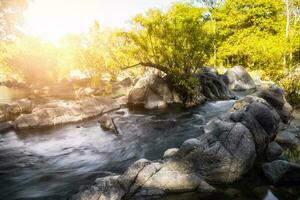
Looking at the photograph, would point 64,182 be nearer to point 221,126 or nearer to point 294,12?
point 221,126

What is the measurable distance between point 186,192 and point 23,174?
5336 millimetres

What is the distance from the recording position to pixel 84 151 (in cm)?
1088

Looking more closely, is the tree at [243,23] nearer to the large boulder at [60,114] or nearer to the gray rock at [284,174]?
the large boulder at [60,114]

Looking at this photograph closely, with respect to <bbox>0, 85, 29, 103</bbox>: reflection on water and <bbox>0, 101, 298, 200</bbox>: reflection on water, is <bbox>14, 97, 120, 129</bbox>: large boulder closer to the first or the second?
<bbox>0, 101, 298, 200</bbox>: reflection on water

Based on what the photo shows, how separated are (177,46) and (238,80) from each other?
12.6m

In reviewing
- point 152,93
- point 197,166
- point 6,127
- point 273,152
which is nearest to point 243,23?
point 152,93

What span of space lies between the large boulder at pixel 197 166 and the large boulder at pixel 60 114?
940 cm

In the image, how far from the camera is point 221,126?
8.39 meters

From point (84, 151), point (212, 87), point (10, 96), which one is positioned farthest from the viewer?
point (10, 96)

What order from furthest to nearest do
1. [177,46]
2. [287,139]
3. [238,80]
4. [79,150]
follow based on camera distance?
1. [238,80]
2. [177,46]
3. [79,150]
4. [287,139]

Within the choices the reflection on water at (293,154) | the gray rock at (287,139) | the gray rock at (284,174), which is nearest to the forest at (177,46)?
the gray rock at (287,139)

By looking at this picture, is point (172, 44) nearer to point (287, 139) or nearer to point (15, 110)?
point (287, 139)

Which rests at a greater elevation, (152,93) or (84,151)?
(152,93)

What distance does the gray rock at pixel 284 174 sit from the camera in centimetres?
702
